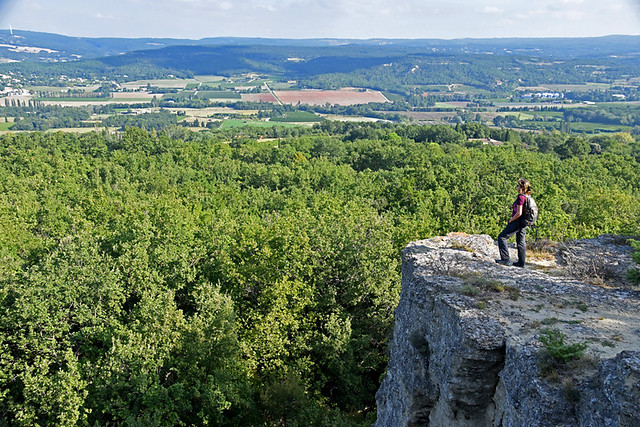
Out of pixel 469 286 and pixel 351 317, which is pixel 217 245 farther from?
pixel 469 286

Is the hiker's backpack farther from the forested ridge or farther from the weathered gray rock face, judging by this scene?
the forested ridge

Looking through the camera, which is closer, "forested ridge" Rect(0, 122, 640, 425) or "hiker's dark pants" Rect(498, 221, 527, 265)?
"hiker's dark pants" Rect(498, 221, 527, 265)

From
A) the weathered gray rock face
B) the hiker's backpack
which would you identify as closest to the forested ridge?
the weathered gray rock face

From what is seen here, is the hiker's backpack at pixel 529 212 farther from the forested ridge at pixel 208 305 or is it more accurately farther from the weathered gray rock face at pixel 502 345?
the forested ridge at pixel 208 305

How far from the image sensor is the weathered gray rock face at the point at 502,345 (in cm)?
1191

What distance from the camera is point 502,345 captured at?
14.4 m

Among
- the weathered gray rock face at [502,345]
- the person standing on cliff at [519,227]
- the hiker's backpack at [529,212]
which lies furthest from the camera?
the hiker's backpack at [529,212]

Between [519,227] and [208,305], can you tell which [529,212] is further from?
[208,305]

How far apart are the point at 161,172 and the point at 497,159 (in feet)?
159

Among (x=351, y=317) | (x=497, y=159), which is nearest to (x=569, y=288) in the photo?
(x=351, y=317)

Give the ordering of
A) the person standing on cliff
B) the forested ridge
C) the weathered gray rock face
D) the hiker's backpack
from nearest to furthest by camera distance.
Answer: the weathered gray rock face
the person standing on cliff
the hiker's backpack
the forested ridge

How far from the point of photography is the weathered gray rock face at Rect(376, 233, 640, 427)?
1191cm

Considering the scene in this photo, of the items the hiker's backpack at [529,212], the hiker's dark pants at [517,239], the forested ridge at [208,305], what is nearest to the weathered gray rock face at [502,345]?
the hiker's dark pants at [517,239]

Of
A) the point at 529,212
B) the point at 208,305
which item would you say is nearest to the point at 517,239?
the point at 529,212
